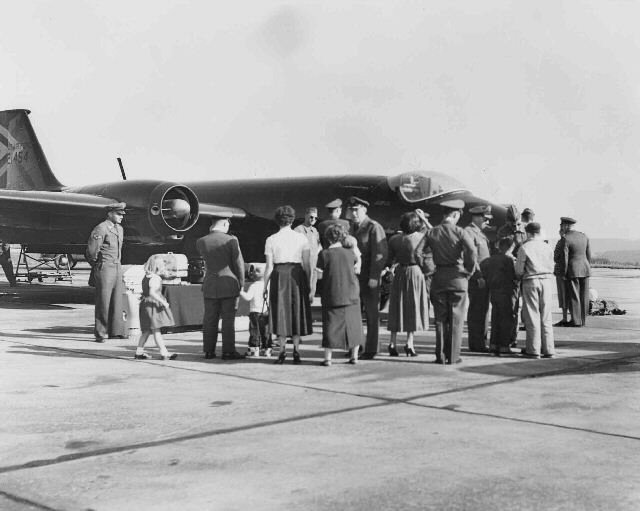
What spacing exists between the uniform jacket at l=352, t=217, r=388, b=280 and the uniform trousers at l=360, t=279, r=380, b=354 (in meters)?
0.12

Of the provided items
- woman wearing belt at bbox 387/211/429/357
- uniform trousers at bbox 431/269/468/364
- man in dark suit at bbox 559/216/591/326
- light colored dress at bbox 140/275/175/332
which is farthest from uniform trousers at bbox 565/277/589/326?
light colored dress at bbox 140/275/175/332

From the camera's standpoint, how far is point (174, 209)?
16109mm

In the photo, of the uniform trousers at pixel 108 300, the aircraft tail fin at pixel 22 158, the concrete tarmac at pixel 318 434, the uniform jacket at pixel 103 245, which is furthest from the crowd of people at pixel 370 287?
the aircraft tail fin at pixel 22 158

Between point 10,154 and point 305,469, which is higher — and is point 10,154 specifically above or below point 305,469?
above

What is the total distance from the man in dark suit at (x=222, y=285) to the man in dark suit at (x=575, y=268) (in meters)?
6.28

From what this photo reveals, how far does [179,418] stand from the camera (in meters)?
5.15

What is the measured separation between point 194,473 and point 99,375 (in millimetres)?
3358

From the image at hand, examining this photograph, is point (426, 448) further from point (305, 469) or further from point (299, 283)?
point (299, 283)

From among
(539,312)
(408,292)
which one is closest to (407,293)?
(408,292)

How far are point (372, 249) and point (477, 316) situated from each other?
1.63 metres

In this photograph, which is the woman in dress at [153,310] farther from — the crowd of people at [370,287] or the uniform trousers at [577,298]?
the uniform trousers at [577,298]

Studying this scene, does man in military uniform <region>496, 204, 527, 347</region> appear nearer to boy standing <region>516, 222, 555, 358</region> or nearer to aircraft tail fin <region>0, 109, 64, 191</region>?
boy standing <region>516, 222, 555, 358</region>

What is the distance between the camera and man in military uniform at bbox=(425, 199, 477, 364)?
7824 mm

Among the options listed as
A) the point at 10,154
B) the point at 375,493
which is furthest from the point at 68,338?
the point at 10,154
